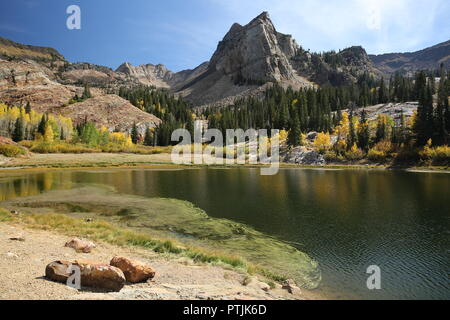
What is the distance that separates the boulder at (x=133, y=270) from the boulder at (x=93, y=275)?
960 mm

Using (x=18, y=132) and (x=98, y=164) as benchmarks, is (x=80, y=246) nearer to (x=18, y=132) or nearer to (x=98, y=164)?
(x=98, y=164)

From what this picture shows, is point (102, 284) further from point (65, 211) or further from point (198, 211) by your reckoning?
point (65, 211)

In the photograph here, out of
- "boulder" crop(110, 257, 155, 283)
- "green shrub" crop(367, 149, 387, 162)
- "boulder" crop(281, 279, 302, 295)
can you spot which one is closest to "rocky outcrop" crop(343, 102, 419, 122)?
"green shrub" crop(367, 149, 387, 162)

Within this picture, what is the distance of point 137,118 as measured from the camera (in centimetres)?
19762

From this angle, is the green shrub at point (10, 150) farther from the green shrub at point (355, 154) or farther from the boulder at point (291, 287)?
the green shrub at point (355, 154)

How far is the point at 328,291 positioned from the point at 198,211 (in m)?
20.6

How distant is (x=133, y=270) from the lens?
40.1 ft

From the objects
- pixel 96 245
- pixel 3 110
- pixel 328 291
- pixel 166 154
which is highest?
pixel 3 110

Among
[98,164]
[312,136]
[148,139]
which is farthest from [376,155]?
[148,139]

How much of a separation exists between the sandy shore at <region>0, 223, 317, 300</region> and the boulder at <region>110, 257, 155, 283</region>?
333mm

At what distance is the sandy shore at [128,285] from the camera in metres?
10.1

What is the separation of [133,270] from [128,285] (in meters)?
0.63

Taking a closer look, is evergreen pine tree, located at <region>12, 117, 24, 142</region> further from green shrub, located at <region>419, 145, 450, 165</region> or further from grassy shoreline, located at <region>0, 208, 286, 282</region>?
green shrub, located at <region>419, 145, 450, 165</region>

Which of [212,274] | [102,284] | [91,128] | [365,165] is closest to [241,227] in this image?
[212,274]
